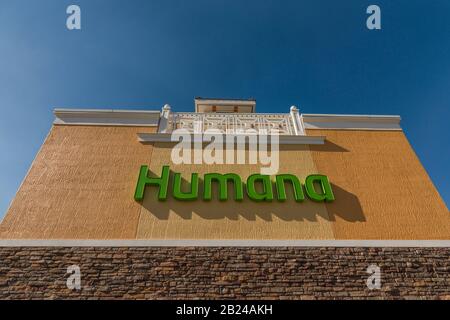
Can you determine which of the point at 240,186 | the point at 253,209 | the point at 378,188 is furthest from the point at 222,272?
the point at 378,188

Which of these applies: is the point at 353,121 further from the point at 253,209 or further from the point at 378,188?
the point at 253,209

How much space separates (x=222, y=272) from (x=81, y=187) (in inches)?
167

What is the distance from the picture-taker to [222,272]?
6.38m

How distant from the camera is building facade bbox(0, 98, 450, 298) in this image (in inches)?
250

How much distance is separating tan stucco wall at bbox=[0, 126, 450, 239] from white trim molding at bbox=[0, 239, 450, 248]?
0.29 meters

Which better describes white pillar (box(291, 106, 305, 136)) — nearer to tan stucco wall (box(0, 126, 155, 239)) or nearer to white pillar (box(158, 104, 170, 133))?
white pillar (box(158, 104, 170, 133))

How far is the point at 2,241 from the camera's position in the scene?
21.7ft

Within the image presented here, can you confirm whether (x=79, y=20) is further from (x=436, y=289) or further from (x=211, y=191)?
(x=436, y=289)

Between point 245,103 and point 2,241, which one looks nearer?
point 2,241

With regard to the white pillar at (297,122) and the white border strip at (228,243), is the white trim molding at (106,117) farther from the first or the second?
the white pillar at (297,122)

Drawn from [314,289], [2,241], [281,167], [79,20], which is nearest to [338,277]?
[314,289]

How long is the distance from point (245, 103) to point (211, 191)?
8555 mm

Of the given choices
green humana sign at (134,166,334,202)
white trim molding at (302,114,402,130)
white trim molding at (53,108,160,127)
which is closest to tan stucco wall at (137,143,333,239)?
green humana sign at (134,166,334,202)
